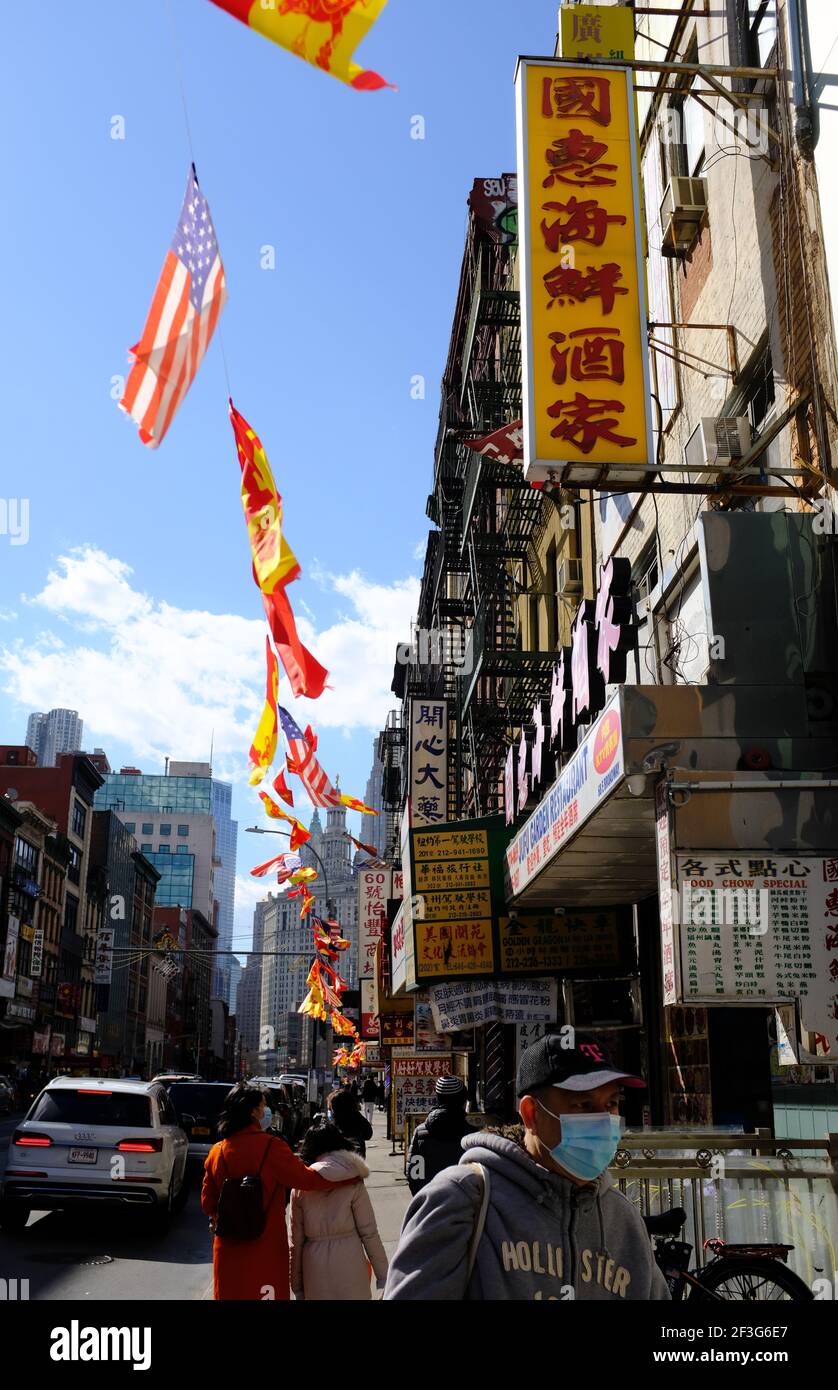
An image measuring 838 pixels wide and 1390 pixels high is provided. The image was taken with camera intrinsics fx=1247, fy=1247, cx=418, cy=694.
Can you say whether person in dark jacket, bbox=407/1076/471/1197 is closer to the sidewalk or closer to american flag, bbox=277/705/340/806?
the sidewalk

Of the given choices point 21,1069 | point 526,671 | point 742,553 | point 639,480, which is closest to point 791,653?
point 742,553

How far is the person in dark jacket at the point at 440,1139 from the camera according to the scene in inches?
361

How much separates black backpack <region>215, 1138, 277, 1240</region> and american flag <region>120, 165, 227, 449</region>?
4.89 meters

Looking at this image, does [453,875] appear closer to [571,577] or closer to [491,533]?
[571,577]

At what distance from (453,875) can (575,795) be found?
5837mm

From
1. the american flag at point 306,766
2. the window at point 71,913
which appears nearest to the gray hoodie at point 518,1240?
the american flag at point 306,766

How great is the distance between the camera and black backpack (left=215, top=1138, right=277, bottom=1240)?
21.0 feet

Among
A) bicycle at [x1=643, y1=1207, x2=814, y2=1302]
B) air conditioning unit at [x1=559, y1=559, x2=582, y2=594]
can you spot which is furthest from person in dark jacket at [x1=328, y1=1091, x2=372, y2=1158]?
air conditioning unit at [x1=559, y1=559, x2=582, y2=594]

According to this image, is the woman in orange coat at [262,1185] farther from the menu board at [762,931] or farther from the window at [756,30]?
the window at [756,30]

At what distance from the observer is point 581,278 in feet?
34.1

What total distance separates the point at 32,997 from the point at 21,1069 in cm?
867

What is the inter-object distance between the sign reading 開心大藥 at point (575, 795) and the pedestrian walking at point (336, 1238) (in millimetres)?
3212

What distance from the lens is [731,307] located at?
11.5 m
